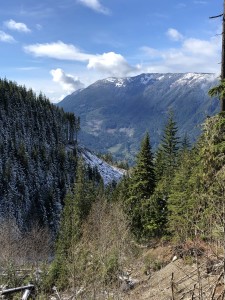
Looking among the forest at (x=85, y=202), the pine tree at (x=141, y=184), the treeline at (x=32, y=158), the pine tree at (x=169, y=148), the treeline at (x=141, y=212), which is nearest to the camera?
the forest at (x=85, y=202)

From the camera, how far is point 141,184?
124ft

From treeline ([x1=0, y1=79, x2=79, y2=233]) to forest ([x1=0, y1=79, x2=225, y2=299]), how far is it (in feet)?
1.11

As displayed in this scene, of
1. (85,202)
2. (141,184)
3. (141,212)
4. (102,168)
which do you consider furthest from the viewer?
(102,168)

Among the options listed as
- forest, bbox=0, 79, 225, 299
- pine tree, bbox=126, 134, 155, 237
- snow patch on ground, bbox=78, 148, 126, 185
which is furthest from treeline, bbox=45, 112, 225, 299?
snow patch on ground, bbox=78, 148, 126, 185

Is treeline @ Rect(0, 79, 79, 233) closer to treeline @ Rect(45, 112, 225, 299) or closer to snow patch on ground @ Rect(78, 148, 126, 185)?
snow patch on ground @ Rect(78, 148, 126, 185)

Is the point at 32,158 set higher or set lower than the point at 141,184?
lower

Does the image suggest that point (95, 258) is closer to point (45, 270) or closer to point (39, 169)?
point (45, 270)

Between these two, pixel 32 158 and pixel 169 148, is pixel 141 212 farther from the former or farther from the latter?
pixel 32 158

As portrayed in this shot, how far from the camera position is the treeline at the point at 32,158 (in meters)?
97.8

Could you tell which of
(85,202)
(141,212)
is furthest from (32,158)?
(141,212)

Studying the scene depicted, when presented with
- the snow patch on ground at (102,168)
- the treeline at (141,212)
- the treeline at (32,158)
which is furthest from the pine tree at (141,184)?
the snow patch on ground at (102,168)

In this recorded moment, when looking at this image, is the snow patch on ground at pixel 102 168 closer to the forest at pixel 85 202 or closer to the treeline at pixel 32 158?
the treeline at pixel 32 158

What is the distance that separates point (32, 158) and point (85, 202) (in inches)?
2621

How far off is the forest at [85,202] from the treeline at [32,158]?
0.34m
